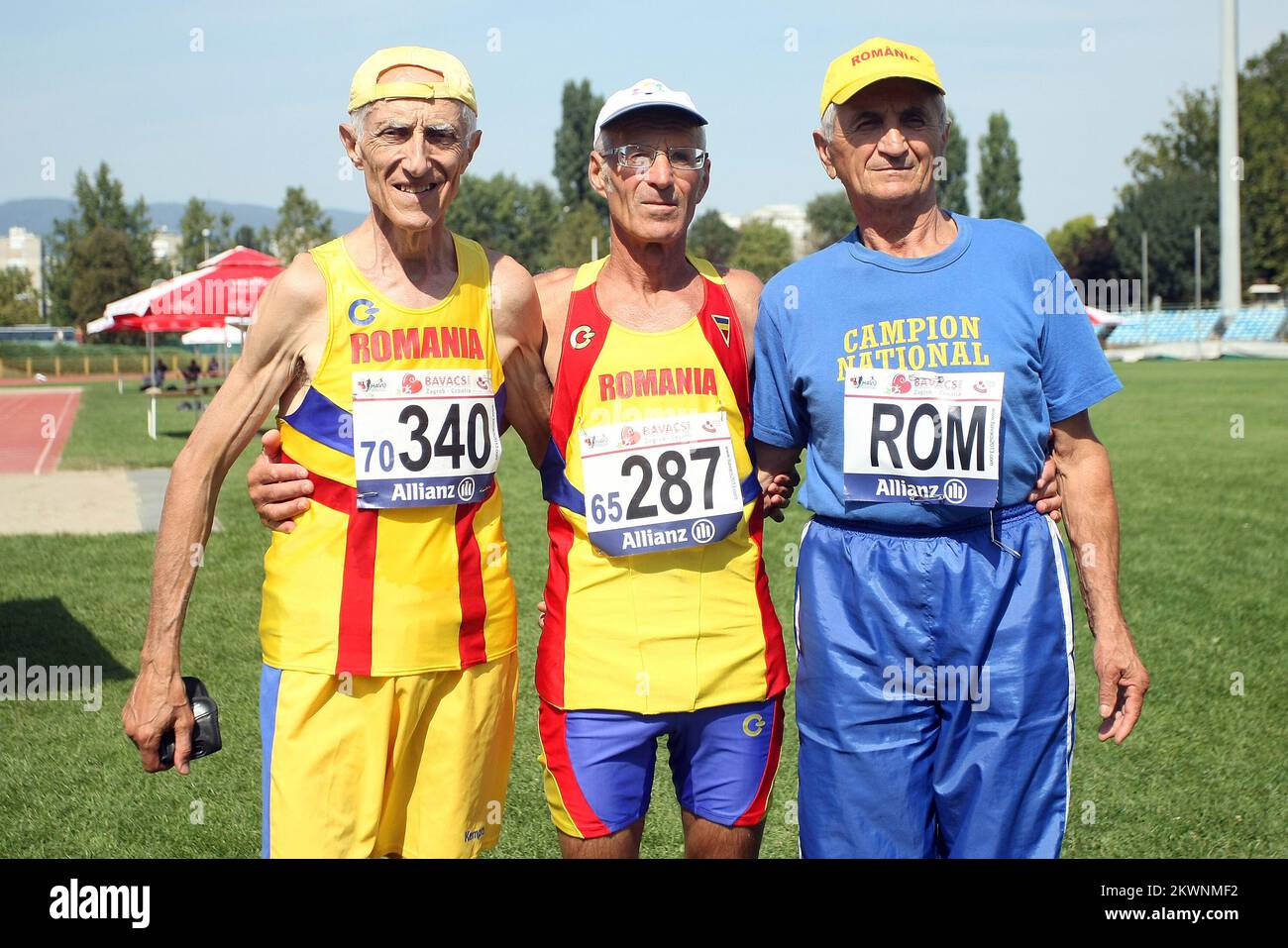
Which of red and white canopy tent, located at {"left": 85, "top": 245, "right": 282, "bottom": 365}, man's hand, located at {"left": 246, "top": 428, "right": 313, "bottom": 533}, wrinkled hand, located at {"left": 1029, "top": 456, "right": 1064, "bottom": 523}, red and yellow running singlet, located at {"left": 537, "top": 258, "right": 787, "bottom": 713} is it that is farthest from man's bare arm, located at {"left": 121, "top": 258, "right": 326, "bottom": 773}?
red and white canopy tent, located at {"left": 85, "top": 245, "right": 282, "bottom": 365}

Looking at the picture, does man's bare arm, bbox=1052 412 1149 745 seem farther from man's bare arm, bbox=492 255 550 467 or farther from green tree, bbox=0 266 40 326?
green tree, bbox=0 266 40 326

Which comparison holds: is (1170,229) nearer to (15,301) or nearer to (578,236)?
(578,236)

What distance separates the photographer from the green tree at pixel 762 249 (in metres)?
99.6

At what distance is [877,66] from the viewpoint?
3.31 m

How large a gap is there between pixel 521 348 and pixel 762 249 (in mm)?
100575

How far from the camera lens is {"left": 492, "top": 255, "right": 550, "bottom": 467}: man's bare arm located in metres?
3.51

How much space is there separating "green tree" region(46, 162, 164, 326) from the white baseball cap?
7231cm

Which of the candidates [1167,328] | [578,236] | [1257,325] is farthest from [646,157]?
[578,236]

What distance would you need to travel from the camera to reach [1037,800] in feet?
10.6

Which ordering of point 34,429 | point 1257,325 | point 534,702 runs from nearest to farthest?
point 534,702
point 34,429
point 1257,325

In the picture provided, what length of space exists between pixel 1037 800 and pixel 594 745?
1129 mm

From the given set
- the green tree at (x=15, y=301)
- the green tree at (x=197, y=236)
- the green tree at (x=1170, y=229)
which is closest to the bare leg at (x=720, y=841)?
the green tree at (x=197, y=236)
